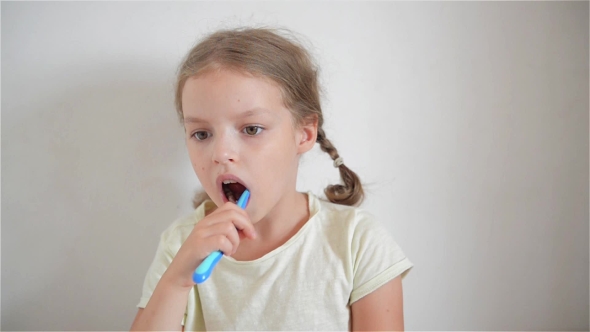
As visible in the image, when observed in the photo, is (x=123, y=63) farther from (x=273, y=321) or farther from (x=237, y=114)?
(x=273, y=321)

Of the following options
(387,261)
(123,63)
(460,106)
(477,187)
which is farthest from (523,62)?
(123,63)

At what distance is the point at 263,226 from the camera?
0.89m

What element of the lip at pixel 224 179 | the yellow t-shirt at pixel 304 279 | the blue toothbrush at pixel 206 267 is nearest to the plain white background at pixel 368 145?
the yellow t-shirt at pixel 304 279

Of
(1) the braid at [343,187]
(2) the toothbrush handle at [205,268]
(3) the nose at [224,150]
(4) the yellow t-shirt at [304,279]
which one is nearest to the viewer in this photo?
(2) the toothbrush handle at [205,268]

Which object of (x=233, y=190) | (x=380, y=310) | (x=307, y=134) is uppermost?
(x=307, y=134)

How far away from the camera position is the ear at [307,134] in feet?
2.75

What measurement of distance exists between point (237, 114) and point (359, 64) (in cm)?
40

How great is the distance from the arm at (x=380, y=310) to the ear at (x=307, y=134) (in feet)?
0.95

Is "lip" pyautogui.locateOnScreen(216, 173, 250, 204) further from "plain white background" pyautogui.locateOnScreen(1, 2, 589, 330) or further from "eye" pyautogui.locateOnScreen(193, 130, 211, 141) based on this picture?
"plain white background" pyautogui.locateOnScreen(1, 2, 589, 330)

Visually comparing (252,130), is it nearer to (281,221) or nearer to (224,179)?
(224,179)

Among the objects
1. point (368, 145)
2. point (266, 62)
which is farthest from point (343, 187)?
point (266, 62)

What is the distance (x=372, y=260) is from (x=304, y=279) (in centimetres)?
13

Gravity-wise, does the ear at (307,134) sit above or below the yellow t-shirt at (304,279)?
above

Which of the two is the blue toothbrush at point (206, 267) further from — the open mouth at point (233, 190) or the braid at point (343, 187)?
the braid at point (343, 187)
